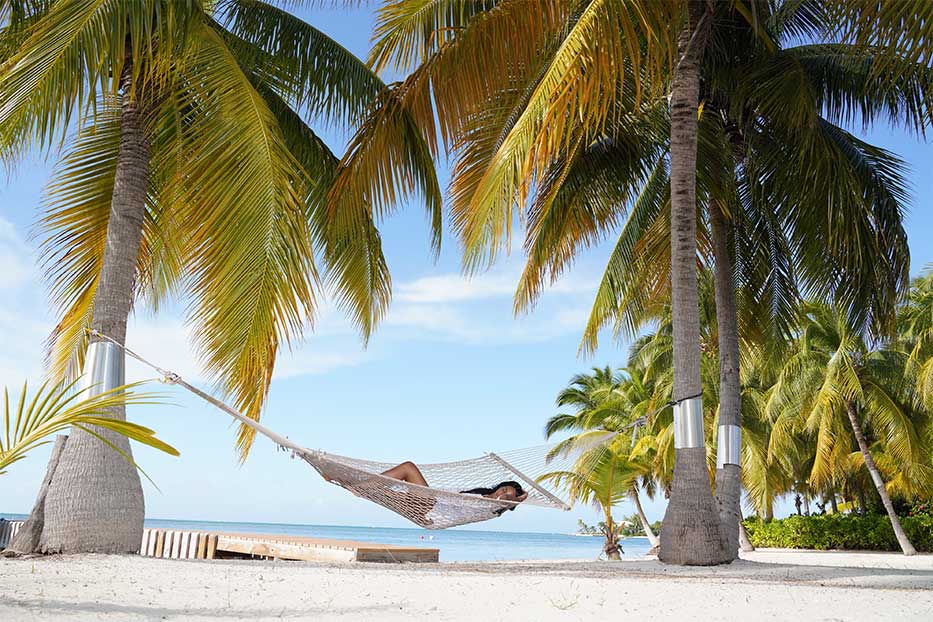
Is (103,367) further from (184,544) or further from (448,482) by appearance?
(184,544)

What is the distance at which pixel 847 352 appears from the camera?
1273 centimetres

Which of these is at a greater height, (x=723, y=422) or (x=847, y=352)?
(x=847, y=352)

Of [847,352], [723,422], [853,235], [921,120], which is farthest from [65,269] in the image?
[847,352]

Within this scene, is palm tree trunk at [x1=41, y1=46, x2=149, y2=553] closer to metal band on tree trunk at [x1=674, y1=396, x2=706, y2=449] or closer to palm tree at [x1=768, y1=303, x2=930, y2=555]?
metal band on tree trunk at [x1=674, y1=396, x2=706, y2=449]

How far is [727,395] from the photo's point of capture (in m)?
6.44

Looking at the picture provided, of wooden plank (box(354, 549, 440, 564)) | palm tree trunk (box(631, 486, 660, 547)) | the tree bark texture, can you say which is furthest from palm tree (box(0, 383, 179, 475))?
palm tree trunk (box(631, 486, 660, 547))

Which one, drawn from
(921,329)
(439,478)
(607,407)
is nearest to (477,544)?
(607,407)

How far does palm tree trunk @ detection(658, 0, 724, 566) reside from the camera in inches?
208

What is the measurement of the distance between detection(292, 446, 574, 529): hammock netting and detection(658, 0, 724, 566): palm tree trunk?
774mm

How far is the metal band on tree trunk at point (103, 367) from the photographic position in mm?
4852

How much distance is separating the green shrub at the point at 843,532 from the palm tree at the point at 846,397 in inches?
36.1

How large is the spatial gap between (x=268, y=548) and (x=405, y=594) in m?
4.98

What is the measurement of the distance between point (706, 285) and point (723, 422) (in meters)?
2.98

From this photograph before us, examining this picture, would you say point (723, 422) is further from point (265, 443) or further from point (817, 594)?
point (265, 443)
